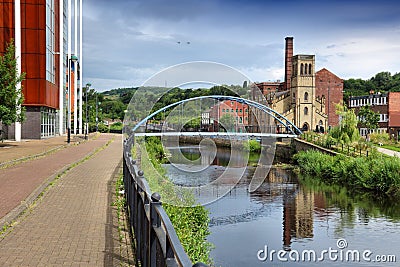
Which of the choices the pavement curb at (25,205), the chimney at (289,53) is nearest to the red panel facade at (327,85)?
the chimney at (289,53)

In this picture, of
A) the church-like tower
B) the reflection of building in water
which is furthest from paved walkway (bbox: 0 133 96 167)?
the church-like tower

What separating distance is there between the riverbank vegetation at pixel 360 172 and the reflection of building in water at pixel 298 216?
11.1 ft

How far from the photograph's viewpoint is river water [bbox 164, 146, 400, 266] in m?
Result: 13.9

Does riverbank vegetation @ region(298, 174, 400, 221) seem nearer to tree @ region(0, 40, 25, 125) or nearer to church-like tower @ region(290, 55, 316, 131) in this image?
tree @ region(0, 40, 25, 125)

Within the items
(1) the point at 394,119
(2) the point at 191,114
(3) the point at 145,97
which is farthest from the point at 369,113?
(3) the point at 145,97

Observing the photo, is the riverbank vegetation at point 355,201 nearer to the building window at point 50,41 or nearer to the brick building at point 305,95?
the building window at point 50,41

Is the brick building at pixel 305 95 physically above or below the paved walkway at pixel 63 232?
above

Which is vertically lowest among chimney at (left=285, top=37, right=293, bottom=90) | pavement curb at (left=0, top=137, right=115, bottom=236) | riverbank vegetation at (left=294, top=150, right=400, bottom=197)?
riverbank vegetation at (left=294, top=150, right=400, bottom=197)

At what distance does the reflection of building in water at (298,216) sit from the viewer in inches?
650

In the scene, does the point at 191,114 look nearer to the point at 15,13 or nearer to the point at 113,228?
the point at 15,13

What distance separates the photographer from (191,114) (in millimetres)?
41500

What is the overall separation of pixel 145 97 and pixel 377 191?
13.8 m

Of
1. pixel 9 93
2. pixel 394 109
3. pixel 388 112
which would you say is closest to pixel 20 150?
pixel 9 93

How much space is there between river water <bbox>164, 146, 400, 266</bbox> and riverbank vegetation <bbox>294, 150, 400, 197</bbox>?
1169 mm
